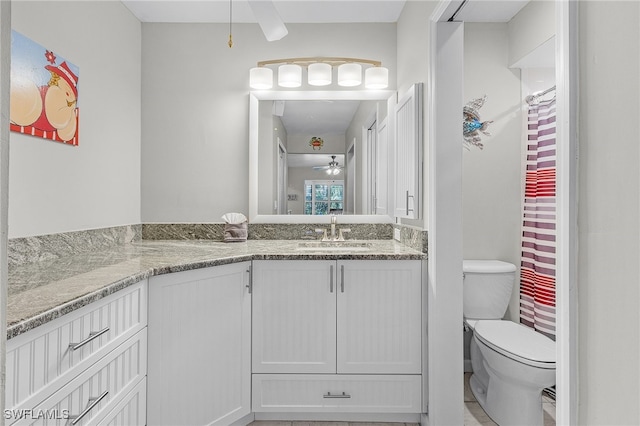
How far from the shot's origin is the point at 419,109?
2.13 metres

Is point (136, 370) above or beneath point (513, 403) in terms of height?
above

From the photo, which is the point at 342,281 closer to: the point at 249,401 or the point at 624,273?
the point at 249,401

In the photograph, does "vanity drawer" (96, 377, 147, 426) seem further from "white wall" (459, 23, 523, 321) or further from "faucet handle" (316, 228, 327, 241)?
"white wall" (459, 23, 523, 321)

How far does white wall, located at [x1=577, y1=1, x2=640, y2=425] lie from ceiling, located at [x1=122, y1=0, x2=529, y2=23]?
1982 millimetres

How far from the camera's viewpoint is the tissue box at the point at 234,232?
2.64 meters

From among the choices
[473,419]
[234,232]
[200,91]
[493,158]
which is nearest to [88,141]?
[200,91]

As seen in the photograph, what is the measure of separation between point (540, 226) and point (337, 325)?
54.6 inches

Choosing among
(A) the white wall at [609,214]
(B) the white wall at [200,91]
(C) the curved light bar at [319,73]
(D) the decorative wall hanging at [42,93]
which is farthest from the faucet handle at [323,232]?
(A) the white wall at [609,214]

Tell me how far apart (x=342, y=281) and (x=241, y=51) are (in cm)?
175

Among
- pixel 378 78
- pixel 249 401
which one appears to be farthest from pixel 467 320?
pixel 378 78

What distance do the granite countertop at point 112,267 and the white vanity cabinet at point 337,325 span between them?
0.28ft

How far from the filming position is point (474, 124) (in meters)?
2.66

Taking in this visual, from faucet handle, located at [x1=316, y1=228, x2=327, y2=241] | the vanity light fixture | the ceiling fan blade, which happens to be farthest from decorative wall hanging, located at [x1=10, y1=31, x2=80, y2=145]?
faucet handle, located at [x1=316, y1=228, x2=327, y2=241]

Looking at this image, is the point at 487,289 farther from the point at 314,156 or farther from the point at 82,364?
the point at 82,364
